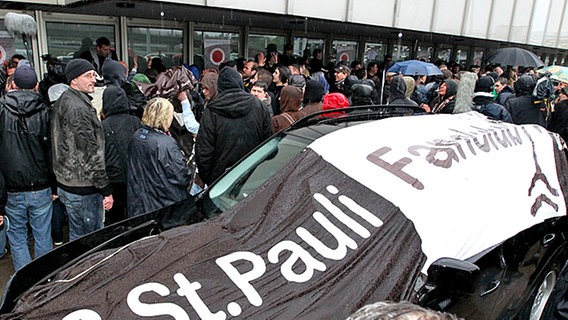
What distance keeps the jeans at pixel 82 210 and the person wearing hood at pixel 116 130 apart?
0.35m

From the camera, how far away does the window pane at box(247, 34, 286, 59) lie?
10812 millimetres

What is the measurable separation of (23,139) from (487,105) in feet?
17.4

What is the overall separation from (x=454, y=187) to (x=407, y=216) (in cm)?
36

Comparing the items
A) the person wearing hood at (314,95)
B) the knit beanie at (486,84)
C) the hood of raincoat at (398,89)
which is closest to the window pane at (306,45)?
the hood of raincoat at (398,89)

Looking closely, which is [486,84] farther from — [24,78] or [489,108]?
[24,78]

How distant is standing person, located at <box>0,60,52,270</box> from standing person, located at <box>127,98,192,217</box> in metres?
0.77

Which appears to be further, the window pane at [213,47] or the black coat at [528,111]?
the window pane at [213,47]

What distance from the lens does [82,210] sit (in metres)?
3.72

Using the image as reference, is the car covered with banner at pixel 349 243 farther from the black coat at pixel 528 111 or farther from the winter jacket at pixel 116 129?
the black coat at pixel 528 111

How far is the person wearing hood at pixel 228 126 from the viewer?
3.97m

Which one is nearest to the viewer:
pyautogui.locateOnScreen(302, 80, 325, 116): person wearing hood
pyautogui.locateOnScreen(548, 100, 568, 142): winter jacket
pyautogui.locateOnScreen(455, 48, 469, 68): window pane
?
pyautogui.locateOnScreen(302, 80, 325, 116): person wearing hood

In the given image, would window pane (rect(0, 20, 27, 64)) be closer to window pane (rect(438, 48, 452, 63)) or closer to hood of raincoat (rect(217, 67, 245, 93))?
hood of raincoat (rect(217, 67, 245, 93))

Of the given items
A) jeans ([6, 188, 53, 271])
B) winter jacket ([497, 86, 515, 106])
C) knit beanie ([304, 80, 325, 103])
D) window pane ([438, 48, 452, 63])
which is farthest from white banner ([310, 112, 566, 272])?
window pane ([438, 48, 452, 63])

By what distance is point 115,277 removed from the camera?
6.84 ft
